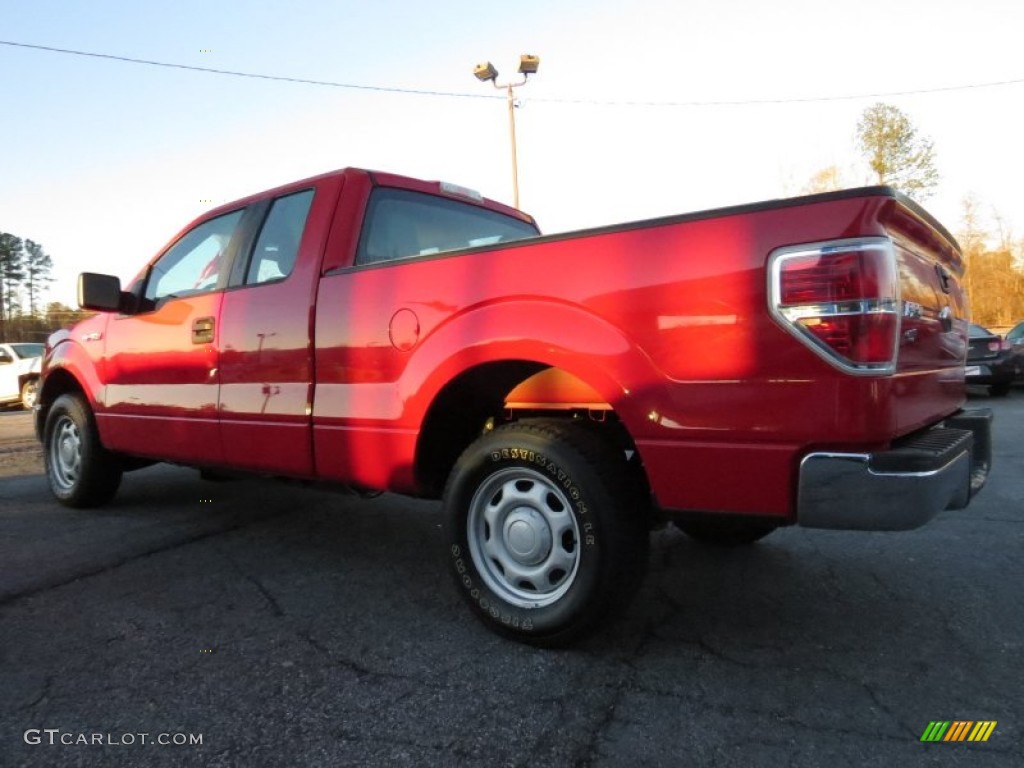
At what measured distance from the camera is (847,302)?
1.95m

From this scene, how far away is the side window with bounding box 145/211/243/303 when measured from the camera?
3.95 metres

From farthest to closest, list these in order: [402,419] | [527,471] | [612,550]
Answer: [402,419]
[527,471]
[612,550]

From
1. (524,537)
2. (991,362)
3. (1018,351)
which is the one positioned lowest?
(991,362)

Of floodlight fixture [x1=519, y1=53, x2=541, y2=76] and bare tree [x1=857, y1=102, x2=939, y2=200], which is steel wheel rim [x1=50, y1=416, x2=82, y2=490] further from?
bare tree [x1=857, y1=102, x2=939, y2=200]

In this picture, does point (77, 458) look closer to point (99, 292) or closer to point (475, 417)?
point (99, 292)

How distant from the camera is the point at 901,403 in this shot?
2.09 meters

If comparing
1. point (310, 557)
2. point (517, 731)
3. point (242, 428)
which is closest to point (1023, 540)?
point (517, 731)

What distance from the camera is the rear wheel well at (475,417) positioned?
270 centimetres

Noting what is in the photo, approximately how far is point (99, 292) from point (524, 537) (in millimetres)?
3053

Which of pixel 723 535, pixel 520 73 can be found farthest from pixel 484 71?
pixel 723 535

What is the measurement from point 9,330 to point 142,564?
43480 mm

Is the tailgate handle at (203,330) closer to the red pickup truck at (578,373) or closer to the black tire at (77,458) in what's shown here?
the red pickup truck at (578,373)

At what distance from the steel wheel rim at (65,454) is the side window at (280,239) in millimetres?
2167

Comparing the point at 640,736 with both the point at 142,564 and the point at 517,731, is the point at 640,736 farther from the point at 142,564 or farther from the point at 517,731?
the point at 142,564
